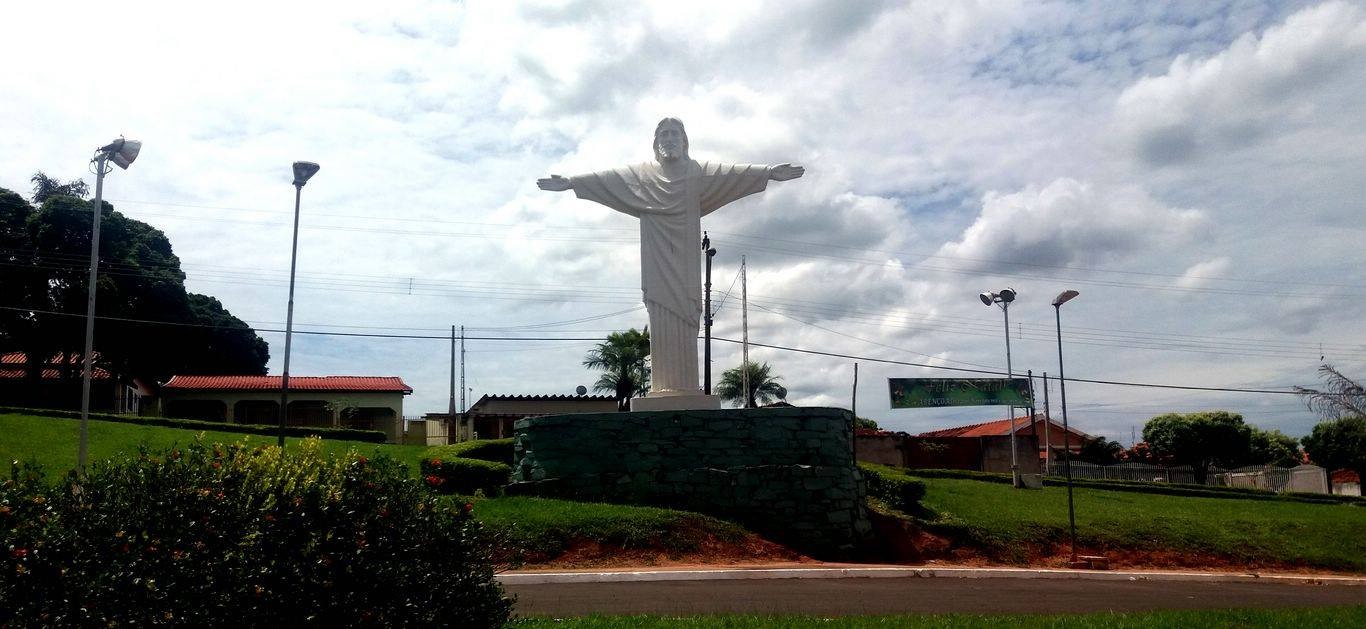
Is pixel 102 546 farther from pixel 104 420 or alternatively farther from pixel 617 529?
pixel 104 420

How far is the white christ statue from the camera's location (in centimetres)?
1572

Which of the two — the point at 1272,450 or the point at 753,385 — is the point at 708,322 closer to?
the point at 753,385

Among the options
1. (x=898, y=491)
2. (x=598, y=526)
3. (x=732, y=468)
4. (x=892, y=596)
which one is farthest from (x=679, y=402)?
(x=892, y=596)

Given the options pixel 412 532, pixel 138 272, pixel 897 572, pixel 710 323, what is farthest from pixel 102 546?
pixel 138 272

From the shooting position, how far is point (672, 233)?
1597 cm

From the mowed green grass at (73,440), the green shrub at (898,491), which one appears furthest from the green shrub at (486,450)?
the green shrub at (898,491)

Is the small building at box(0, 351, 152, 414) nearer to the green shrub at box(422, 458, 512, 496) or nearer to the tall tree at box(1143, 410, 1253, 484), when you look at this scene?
the green shrub at box(422, 458, 512, 496)

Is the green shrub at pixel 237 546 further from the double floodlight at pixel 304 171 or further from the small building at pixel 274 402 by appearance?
the small building at pixel 274 402

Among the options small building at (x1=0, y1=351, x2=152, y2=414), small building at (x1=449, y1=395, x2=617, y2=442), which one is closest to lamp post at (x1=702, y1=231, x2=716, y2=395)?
small building at (x1=449, y1=395, x2=617, y2=442)

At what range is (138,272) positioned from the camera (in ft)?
113

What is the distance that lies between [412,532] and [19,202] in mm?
34926

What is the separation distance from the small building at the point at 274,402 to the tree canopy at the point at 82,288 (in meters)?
1.61

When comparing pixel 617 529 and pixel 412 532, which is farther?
pixel 617 529

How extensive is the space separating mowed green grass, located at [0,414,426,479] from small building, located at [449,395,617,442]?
583cm
